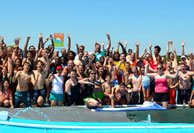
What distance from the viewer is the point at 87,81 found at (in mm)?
8562

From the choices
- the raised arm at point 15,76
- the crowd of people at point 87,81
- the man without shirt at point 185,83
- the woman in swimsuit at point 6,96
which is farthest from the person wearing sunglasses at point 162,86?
the woman in swimsuit at point 6,96

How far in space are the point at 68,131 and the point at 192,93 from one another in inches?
178

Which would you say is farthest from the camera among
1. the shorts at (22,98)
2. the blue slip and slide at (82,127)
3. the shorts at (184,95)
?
the shorts at (184,95)

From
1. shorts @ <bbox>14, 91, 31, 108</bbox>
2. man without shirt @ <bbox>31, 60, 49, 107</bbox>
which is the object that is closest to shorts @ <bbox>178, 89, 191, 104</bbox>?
man without shirt @ <bbox>31, 60, 49, 107</bbox>

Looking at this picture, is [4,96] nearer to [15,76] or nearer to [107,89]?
[15,76]

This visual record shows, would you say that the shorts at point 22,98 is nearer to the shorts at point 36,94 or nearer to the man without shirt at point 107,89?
the shorts at point 36,94

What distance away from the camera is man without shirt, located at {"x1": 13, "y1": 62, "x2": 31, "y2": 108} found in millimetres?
8086

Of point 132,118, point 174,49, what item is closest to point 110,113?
point 132,118

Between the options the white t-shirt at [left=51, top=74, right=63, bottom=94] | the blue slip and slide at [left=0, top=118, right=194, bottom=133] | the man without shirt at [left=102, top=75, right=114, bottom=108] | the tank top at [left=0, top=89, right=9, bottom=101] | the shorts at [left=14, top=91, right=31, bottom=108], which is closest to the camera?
the blue slip and slide at [left=0, top=118, right=194, bottom=133]

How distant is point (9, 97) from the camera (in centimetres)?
809

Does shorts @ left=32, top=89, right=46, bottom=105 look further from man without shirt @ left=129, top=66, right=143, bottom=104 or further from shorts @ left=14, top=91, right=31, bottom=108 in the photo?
A: man without shirt @ left=129, top=66, right=143, bottom=104

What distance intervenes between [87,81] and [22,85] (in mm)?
1897

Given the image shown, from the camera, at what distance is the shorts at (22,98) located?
320 inches

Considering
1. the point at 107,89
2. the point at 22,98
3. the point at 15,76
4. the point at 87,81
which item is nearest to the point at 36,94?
the point at 22,98
